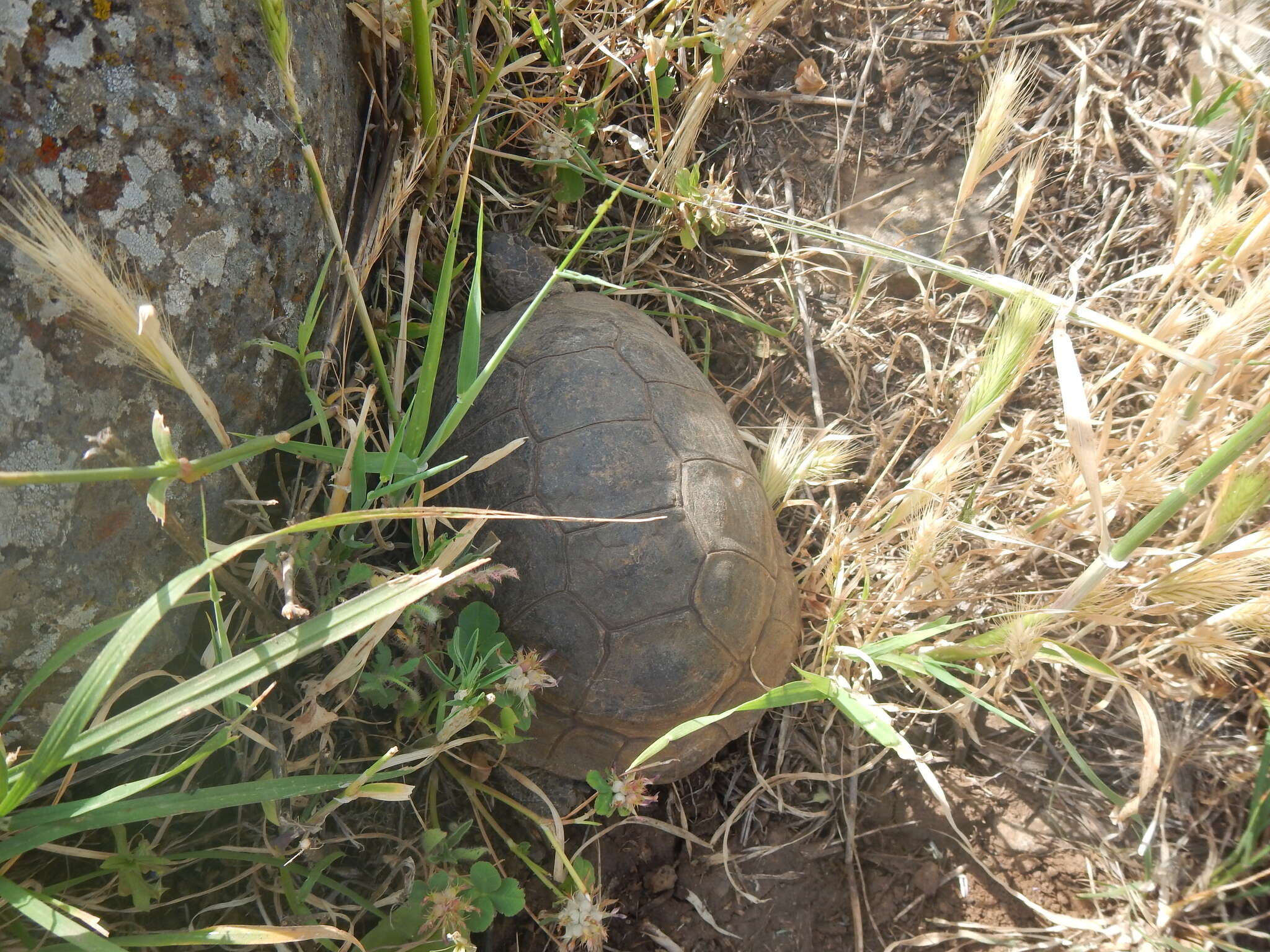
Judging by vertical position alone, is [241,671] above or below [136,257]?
below

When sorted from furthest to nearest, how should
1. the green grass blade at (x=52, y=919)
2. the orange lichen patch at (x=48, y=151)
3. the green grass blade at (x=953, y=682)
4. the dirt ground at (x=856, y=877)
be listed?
1. the dirt ground at (x=856, y=877)
2. the green grass blade at (x=953, y=682)
3. the orange lichen patch at (x=48, y=151)
4. the green grass blade at (x=52, y=919)

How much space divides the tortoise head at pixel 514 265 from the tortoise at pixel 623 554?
0.30 m

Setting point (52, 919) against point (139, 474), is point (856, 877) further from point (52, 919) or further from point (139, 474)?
point (139, 474)

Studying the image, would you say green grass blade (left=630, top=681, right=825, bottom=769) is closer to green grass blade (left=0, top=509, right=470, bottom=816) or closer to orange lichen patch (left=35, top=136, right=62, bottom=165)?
green grass blade (left=0, top=509, right=470, bottom=816)

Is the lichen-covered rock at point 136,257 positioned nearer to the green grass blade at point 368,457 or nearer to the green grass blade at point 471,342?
the green grass blade at point 368,457

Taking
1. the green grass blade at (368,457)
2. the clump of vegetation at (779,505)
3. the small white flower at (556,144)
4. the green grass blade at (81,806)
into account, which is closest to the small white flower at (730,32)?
the clump of vegetation at (779,505)

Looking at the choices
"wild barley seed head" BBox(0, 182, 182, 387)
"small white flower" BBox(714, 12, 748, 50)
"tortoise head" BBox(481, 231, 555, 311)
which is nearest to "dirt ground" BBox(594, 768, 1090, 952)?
"tortoise head" BBox(481, 231, 555, 311)

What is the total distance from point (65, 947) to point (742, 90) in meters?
2.51

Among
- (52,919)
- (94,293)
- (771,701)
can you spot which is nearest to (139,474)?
(94,293)

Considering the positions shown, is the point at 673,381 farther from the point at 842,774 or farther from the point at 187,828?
the point at 187,828

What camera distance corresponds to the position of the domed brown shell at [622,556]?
1.66 metres

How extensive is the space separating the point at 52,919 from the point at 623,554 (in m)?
1.02

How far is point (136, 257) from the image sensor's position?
4.35ft

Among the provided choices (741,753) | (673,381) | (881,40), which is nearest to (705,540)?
(673,381)
